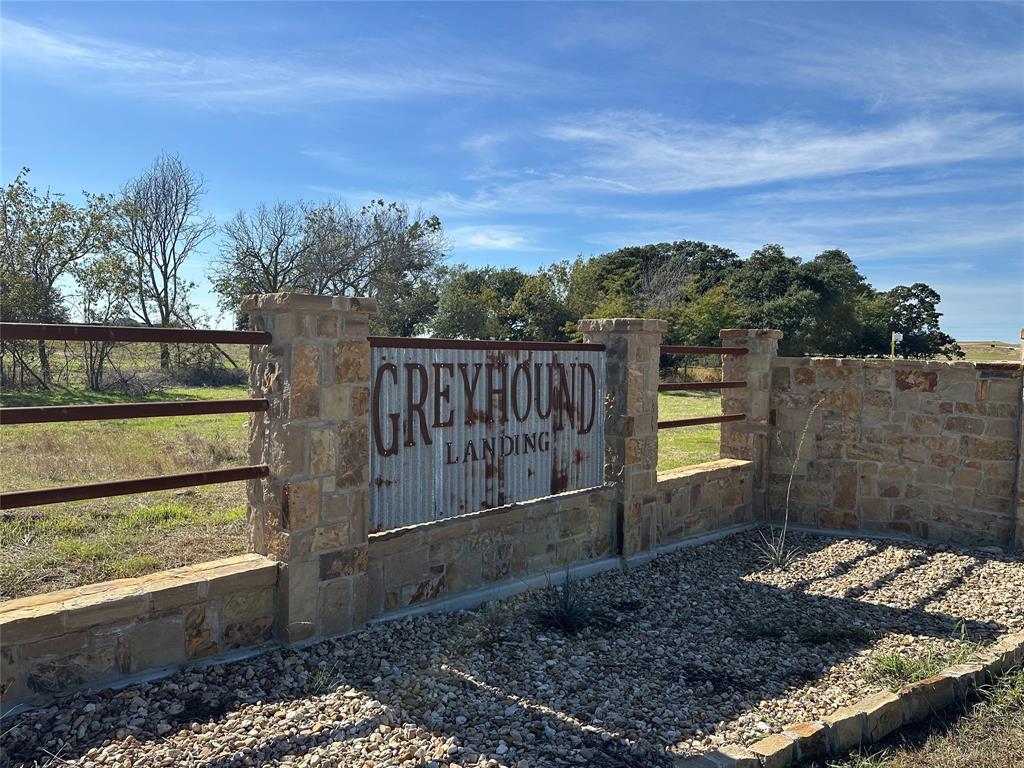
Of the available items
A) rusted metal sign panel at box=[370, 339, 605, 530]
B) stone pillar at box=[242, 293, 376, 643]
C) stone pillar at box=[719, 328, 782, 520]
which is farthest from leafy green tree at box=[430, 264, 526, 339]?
stone pillar at box=[242, 293, 376, 643]

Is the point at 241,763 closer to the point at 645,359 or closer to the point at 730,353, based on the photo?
the point at 645,359

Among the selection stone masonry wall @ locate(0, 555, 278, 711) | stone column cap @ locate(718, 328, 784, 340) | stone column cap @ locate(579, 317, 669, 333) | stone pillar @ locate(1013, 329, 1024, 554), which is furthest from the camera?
stone column cap @ locate(718, 328, 784, 340)

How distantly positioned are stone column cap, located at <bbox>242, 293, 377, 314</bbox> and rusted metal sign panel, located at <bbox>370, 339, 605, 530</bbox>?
292 millimetres

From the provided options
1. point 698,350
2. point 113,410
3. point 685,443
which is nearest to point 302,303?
point 113,410

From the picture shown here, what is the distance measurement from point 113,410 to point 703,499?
5.06m

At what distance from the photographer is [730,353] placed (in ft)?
24.1

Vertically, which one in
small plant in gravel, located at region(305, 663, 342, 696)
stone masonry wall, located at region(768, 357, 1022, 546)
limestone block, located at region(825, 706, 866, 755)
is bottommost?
limestone block, located at region(825, 706, 866, 755)

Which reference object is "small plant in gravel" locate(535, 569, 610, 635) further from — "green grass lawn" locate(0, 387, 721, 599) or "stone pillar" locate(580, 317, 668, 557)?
"green grass lawn" locate(0, 387, 721, 599)

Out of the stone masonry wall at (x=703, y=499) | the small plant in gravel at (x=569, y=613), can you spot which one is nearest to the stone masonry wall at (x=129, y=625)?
the small plant in gravel at (x=569, y=613)

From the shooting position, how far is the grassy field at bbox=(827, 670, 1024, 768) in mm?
3100

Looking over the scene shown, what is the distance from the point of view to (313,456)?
3930 mm

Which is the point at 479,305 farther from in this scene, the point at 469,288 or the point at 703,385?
the point at 703,385

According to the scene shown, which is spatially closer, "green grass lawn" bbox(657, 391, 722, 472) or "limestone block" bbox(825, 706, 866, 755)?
"limestone block" bbox(825, 706, 866, 755)

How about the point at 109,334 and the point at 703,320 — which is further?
the point at 703,320
